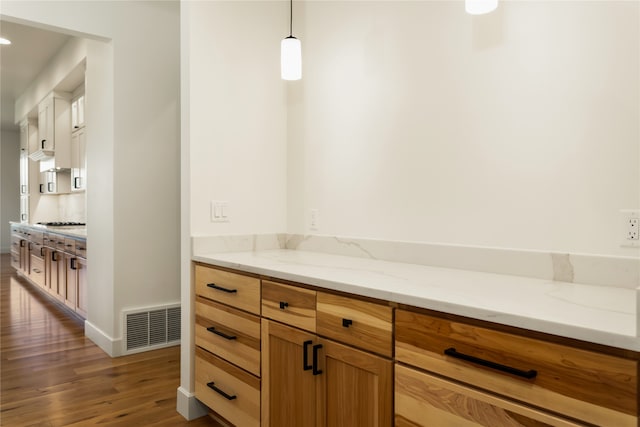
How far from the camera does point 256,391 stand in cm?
185

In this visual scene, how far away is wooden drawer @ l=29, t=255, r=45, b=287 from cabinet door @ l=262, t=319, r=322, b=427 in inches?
181

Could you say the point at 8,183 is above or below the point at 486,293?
above

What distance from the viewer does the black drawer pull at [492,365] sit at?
0.97 metres

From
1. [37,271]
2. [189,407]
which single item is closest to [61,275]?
[37,271]

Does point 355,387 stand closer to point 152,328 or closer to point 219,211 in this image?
point 219,211

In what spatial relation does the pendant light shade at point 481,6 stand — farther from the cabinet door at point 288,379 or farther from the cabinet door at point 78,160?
the cabinet door at point 78,160

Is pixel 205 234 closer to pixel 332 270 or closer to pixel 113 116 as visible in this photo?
pixel 332 270

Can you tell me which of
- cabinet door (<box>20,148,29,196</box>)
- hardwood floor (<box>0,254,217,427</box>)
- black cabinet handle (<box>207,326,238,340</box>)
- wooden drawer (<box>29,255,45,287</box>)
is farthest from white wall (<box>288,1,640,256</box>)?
cabinet door (<box>20,148,29,196</box>)

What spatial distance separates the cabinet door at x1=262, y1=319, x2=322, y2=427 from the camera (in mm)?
1577

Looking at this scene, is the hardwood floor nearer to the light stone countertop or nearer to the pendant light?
the light stone countertop

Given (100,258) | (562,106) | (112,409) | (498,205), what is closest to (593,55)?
(562,106)

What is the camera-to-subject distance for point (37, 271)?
555cm

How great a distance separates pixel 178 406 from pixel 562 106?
229 cm

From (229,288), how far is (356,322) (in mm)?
807
